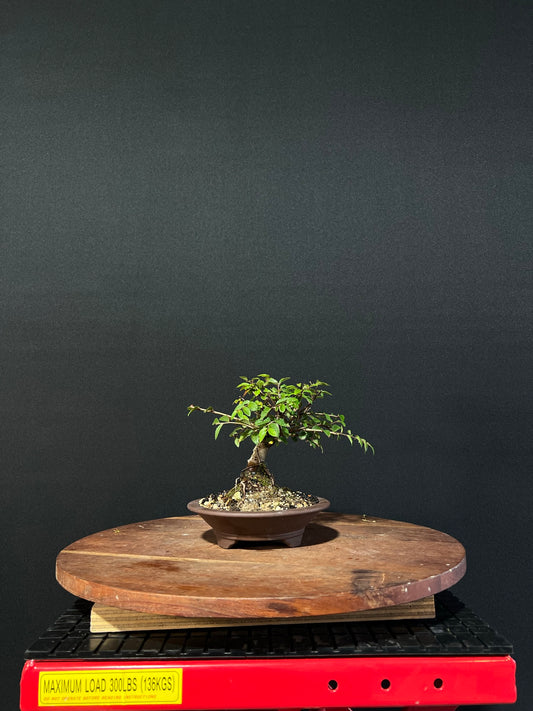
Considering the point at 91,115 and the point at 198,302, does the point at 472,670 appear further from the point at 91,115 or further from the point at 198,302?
the point at 91,115

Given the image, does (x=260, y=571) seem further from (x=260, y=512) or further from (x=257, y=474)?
(x=257, y=474)

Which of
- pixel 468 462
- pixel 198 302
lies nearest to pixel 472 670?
pixel 468 462

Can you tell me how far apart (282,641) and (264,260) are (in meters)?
1.57

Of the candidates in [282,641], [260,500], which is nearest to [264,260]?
[260,500]

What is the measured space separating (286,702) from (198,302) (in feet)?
5.25

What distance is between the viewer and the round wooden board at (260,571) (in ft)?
4.00

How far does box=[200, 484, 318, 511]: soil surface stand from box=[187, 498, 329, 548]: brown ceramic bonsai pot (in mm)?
35

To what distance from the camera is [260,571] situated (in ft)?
4.54

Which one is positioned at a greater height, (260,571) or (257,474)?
(257,474)

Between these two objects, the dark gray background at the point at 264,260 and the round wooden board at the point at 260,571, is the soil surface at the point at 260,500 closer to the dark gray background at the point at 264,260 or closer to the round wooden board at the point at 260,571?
the round wooden board at the point at 260,571

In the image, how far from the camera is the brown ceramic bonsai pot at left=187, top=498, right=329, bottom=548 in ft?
5.00

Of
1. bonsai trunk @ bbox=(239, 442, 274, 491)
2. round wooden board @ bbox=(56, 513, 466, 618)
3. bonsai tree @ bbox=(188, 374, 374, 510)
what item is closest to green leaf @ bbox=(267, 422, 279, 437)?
bonsai tree @ bbox=(188, 374, 374, 510)

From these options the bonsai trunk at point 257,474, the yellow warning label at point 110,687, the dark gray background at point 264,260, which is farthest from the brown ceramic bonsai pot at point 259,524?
the dark gray background at point 264,260

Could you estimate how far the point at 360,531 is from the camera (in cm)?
179
